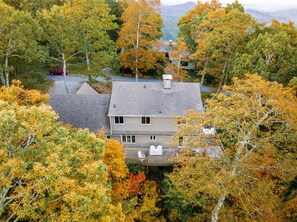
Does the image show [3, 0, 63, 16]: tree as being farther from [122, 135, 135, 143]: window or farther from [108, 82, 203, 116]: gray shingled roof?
[122, 135, 135, 143]: window

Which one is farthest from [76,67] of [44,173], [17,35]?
[44,173]

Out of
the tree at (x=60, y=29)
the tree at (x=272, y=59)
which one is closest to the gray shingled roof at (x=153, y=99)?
the tree at (x=272, y=59)

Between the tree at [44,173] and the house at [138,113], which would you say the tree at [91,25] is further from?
the tree at [44,173]

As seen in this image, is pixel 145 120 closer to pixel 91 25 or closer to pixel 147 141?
pixel 147 141

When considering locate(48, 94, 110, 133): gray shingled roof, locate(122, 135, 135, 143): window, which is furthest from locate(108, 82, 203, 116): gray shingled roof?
locate(122, 135, 135, 143): window

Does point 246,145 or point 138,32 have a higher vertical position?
point 138,32

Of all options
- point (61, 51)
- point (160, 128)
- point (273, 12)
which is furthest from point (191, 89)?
point (273, 12)

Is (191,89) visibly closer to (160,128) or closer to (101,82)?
(160,128)
